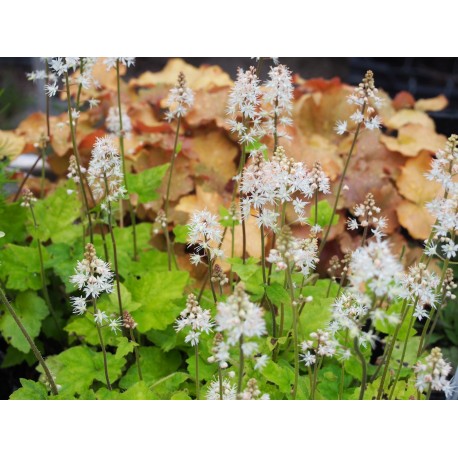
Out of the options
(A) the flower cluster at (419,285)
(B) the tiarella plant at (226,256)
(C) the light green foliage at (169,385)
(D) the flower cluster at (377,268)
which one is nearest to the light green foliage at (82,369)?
(B) the tiarella plant at (226,256)

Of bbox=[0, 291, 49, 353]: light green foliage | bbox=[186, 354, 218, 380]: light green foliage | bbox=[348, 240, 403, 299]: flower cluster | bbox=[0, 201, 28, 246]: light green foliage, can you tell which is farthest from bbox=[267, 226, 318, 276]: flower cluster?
bbox=[0, 201, 28, 246]: light green foliage

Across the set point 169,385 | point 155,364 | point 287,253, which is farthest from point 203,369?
point 287,253

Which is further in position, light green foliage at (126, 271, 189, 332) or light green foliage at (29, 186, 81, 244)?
light green foliage at (29, 186, 81, 244)

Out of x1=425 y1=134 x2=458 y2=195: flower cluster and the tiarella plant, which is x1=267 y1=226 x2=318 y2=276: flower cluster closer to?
the tiarella plant

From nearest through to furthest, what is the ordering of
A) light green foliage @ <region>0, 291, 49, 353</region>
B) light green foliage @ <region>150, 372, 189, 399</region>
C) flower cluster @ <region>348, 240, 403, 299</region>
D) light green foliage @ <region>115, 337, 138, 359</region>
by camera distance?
1. flower cluster @ <region>348, 240, 403, 299</region>
2. light green foliage @ <region>115, 337, 138, 359</region>
3. light green foliage @ <region>150, 372, 189, 399</region>
4. light green foliage @ <region>0, 291, 49, 353</region>

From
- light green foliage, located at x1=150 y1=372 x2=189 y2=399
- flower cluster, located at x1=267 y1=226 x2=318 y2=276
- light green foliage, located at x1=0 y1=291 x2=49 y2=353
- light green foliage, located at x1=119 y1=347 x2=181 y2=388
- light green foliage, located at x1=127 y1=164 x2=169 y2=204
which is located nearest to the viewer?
flower cluster, located at x1=267 y1=226 x2=318 y2=276

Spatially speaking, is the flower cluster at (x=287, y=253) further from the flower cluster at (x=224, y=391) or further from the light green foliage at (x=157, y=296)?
the light green foliage at (x=157, y=296)

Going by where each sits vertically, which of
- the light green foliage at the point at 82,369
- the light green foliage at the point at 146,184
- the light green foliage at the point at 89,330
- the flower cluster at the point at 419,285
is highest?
the light green foliage at the point at 146,184

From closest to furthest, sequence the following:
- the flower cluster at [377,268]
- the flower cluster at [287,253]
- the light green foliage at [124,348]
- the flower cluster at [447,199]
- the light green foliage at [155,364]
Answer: the flower cluster at [377,268] → the flower cluster at [287,253] → the flower cluster at [447,199] → the light green foliage at [124,348] → the light green foliage at [155,364]
